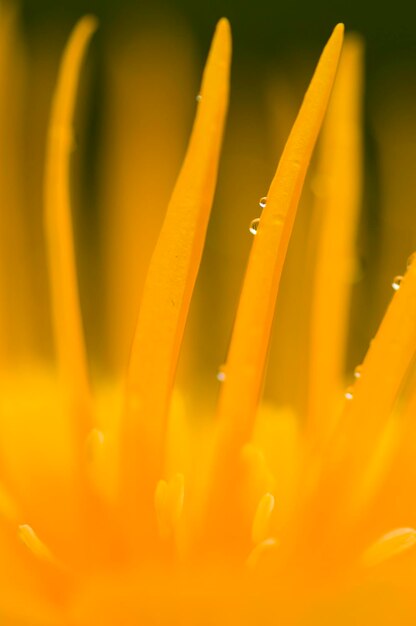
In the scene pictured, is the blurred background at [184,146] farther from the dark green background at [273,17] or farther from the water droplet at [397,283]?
the water droplet at [397,283]

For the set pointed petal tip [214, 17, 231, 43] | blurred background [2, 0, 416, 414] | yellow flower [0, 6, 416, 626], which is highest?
blurred background [2, 0, 416, 414]

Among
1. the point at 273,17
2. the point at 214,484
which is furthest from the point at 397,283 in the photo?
the point at 273,17

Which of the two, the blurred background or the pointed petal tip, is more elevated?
the blurred background

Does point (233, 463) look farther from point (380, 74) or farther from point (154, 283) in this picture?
point (380, 74)

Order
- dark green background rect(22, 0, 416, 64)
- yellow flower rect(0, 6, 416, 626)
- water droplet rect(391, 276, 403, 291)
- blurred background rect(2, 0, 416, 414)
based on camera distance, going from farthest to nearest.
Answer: dark green background rect(22, 0, 416, 64), blurred background rect(2, 0, 416, 414), water droplet rect(391, 276, 403, 291), yellow flower rect(0, 6, 416, 626)

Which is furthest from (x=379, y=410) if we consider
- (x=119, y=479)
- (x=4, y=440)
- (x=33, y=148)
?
(x=33, y=148)

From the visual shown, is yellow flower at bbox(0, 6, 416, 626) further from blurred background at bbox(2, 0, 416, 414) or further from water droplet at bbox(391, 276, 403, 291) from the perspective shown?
blurred background at bbox(2, 0, 416, 414)

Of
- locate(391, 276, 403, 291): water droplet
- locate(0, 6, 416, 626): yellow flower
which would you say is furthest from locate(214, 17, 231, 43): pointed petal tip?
locate(391, 276, 403, 291): water droplet
